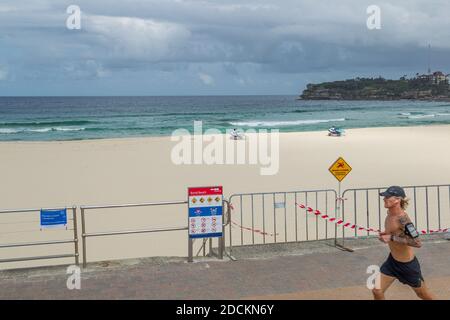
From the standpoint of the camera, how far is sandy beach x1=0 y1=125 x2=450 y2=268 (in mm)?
13164

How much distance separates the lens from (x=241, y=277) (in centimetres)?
830

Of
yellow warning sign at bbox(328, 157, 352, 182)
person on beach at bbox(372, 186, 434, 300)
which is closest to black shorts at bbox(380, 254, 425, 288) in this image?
person on beach at bbox(372, 186, 434, 300)

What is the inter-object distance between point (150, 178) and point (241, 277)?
12.8 meters

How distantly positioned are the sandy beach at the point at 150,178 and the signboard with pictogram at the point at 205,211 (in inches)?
93.9

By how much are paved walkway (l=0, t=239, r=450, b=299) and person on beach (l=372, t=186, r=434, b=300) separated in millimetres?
1013

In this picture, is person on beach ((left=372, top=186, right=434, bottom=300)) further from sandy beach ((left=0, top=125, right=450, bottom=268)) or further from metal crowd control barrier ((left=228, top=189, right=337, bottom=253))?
sandy beach ((left=0, top=125, right=450, bottom=268))

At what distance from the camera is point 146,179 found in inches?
805

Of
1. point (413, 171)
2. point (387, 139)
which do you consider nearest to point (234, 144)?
point (387, 139)

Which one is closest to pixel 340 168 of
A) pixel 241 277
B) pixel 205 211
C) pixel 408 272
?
pixel 205 211

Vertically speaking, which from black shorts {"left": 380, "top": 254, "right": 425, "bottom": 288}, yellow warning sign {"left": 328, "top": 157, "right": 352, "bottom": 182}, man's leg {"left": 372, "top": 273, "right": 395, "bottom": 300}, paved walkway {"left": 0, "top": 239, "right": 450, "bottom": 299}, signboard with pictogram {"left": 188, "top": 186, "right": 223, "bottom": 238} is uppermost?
yellow warning sign {"left": 328, "top": 157, "right": 352, "bottom": 182}

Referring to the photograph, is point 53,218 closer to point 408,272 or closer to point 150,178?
point 408,272
